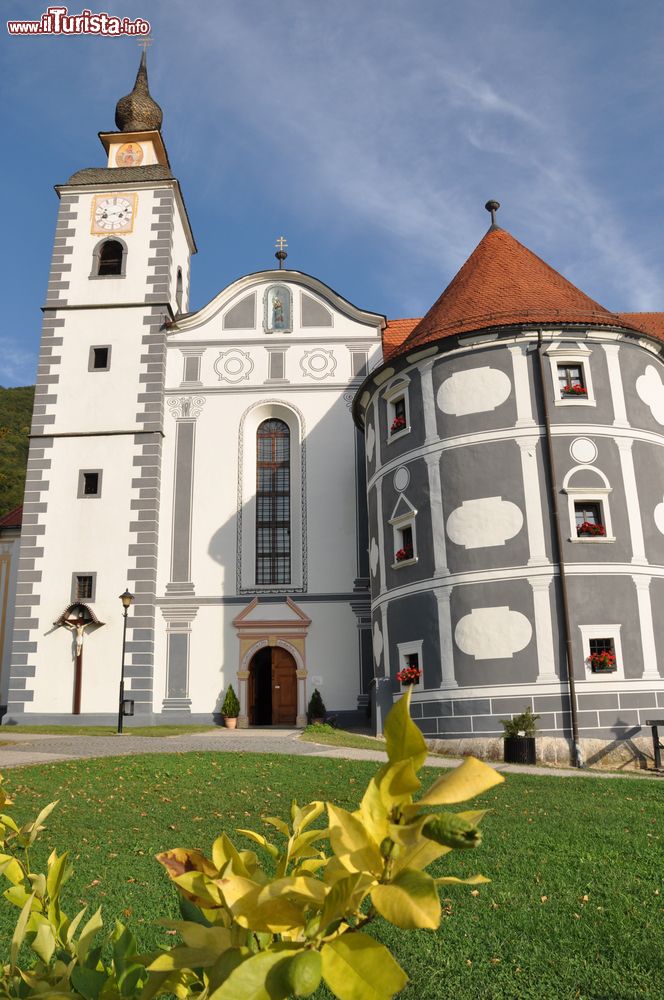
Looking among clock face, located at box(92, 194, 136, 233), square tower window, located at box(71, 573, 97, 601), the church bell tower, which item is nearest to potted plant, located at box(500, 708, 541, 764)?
the church bell tower

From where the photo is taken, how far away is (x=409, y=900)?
0.69 meters

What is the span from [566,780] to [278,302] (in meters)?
17.8

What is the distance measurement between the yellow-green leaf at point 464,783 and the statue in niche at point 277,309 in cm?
2456

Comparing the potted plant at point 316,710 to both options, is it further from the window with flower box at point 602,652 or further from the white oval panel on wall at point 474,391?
the white oval panel on wall at point 474,391

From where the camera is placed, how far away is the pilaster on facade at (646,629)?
50.8 ft

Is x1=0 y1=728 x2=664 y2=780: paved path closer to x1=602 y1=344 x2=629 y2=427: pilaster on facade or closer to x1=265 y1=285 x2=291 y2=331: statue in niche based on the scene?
x1=602 y1=344 x2=629 y2=427: pilaster on facade

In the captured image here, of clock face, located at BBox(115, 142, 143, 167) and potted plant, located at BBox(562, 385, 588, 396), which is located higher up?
clock face, located at BBox(115, 142, 143, 167)

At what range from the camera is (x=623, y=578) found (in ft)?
52.4

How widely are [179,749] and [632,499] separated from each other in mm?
10541

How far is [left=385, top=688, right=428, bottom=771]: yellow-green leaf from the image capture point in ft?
2.45

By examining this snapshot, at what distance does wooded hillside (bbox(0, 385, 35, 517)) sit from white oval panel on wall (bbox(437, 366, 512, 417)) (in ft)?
59.0

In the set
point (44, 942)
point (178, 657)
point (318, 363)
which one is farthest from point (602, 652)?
point (44, 942)

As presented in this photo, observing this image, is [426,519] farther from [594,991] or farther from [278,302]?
[594,991]

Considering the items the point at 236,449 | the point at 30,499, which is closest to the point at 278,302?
the point at 236,449
